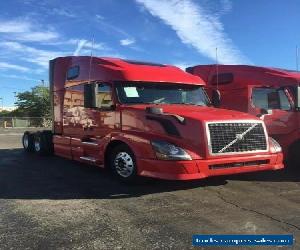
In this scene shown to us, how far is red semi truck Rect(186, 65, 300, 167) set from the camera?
11.3 m

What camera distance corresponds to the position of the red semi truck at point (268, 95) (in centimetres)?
1133

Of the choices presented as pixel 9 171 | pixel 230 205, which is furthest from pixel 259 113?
pixel 9 171

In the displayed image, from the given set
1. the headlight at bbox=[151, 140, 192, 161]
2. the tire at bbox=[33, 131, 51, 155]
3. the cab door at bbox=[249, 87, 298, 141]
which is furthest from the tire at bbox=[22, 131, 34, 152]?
the headlight at bbox=[151, 140, 192, 161]

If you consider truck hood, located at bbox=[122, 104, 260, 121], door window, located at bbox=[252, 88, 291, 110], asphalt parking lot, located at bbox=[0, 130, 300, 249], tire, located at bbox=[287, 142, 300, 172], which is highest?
door window, located at bbox=[252, 88, 291, 110]

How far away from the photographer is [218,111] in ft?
30.7

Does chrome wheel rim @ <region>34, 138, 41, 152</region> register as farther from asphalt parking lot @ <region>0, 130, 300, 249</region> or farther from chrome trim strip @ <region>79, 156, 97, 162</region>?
chrome trim strip @ <region>79, 156, 97, 162</region>

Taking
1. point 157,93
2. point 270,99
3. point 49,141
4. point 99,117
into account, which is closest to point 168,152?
point 157,93

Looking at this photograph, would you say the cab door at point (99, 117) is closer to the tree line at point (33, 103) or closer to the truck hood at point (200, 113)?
the truck hood at point (200, 113)

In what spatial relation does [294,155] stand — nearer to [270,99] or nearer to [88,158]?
[270,99]

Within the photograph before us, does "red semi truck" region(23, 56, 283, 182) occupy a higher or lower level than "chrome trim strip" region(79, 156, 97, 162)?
higher

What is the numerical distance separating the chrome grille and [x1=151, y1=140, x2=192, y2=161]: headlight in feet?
1.75

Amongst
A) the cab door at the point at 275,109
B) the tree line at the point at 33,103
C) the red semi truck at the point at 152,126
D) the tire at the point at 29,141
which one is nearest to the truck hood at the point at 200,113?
the red semi truck at the point at 152,126

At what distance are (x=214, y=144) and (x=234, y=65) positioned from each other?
4837mm

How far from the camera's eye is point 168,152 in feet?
27.1
